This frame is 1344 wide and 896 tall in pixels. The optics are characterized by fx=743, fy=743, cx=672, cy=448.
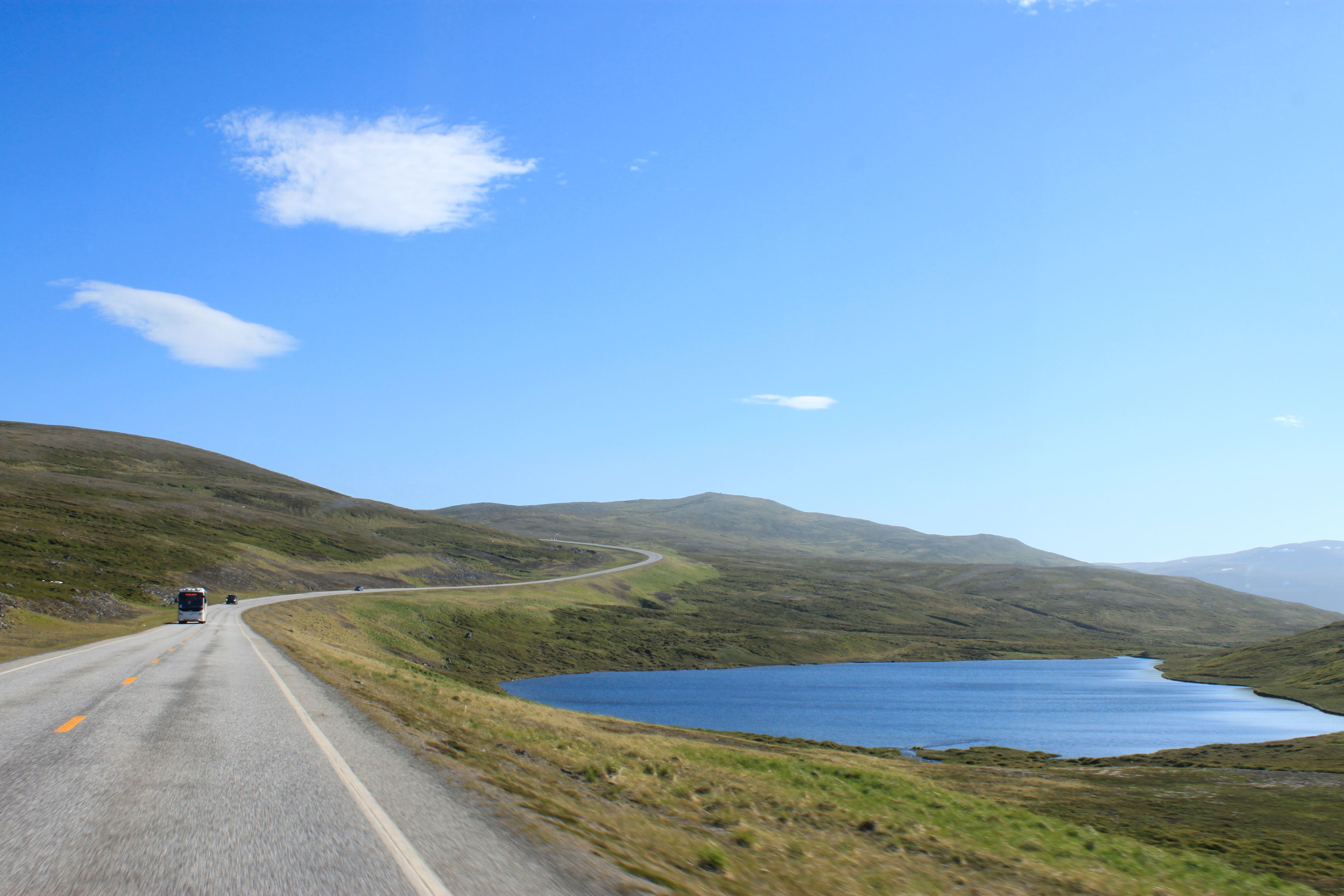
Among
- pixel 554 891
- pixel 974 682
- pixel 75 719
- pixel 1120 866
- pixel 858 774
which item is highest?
pixel 554 891

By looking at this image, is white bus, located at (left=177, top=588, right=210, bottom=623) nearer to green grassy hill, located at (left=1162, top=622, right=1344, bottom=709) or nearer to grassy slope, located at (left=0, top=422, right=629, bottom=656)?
grassy slope, located at (left=0, top=422, right=629, bottom=656)

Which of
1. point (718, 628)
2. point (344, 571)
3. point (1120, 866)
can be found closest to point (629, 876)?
point (1120, 866)

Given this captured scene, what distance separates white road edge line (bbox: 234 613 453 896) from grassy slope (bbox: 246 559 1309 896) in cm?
221

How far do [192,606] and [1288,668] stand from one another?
176 meters

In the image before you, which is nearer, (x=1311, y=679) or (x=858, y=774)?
(x=858, y=774)

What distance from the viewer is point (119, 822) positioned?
9.80 metres

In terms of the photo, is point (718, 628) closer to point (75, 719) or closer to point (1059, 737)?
point (1059, 737)

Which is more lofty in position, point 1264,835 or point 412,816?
point 412,816

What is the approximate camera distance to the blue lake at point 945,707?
75438 millimetres

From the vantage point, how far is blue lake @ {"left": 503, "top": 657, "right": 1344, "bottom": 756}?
2970 inches

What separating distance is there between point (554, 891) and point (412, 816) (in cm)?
346

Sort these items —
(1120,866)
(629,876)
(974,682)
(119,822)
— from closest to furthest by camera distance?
(629,876) → (119,822) → (1120,866) → (974,682)

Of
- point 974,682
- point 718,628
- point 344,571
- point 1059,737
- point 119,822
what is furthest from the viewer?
point 718,628

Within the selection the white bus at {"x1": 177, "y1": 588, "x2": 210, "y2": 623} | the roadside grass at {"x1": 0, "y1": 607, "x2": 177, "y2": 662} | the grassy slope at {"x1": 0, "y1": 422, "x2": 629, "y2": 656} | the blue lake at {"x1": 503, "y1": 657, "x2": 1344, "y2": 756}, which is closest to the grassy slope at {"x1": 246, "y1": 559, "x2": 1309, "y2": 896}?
the roadside grass at {"x1": 0, "y1": 607, "x2": 177, "y2": 662}
